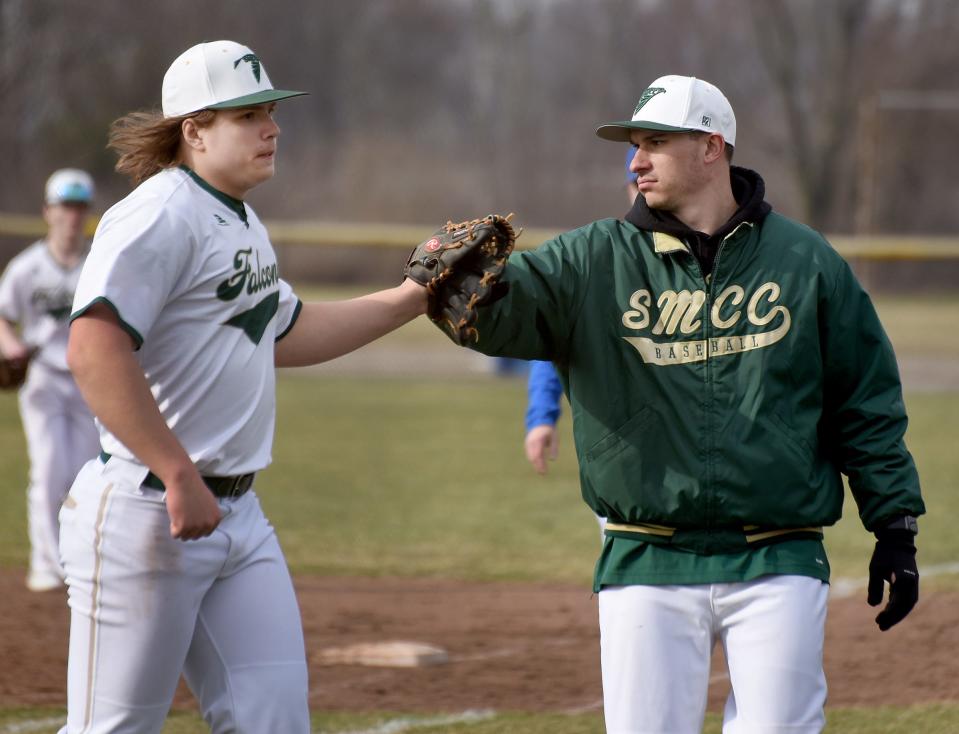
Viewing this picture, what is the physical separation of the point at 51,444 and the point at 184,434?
14.4 feet

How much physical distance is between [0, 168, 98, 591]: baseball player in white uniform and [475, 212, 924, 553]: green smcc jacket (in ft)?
14.7

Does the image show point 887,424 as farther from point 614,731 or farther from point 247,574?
point 247,574

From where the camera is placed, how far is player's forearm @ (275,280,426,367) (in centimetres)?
360

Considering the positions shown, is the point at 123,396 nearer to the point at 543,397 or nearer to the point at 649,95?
the point at 649,95

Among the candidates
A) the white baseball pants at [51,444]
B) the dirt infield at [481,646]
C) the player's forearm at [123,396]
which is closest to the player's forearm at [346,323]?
the player's forearm at [123,396]

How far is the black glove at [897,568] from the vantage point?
3.29 metres

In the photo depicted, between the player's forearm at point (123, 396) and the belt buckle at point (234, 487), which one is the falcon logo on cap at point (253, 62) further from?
the belt buckle at point (234, 487)

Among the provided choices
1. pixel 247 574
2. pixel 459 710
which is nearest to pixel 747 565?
pixel 247 574

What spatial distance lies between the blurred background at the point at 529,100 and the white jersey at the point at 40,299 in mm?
22481

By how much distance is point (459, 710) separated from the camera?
16.4 feet

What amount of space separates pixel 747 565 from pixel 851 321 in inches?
24.8

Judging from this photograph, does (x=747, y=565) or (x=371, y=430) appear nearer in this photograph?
(x=747, y=565)

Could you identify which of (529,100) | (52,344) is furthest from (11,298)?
(529,100)

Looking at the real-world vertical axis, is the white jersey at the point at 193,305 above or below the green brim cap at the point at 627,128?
below
